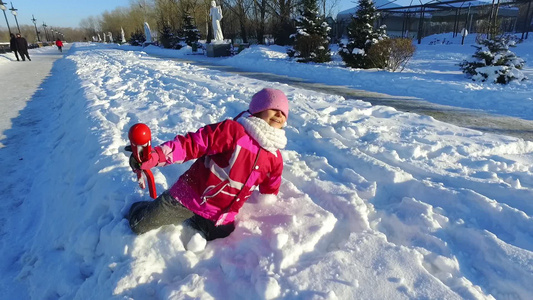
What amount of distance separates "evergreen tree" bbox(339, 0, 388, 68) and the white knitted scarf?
36.2 ft

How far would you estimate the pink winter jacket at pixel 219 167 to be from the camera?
6.13 ft

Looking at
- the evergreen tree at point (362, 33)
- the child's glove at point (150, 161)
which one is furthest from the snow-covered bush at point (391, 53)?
the child's glove at point (150, 161)

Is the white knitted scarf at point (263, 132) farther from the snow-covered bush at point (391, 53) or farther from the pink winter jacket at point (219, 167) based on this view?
the snow-covered bush at point (391, 53)

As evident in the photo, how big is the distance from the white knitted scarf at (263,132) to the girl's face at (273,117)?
7cm

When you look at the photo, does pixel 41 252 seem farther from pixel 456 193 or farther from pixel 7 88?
pixel 7 88

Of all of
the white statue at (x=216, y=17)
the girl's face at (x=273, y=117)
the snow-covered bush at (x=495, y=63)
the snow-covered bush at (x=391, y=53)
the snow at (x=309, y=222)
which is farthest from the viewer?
the white statue at (x=216, y=17)

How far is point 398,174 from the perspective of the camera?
2949 mm

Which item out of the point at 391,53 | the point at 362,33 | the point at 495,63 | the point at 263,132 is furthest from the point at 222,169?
the point at 362,33

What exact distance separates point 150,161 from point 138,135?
16cm

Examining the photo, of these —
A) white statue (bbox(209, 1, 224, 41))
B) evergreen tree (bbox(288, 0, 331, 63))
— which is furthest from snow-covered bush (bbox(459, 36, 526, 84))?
white statue (bbox(209, 1, 224, 41))

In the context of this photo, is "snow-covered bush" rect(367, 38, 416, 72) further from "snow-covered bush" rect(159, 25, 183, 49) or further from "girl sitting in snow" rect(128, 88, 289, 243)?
"snow-covered bush" rect(159, 25, 183, 49)

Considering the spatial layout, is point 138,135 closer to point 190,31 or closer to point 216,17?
point 216,17

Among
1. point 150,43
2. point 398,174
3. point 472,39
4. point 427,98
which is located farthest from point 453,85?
point 150,43

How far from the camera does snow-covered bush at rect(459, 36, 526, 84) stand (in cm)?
829
